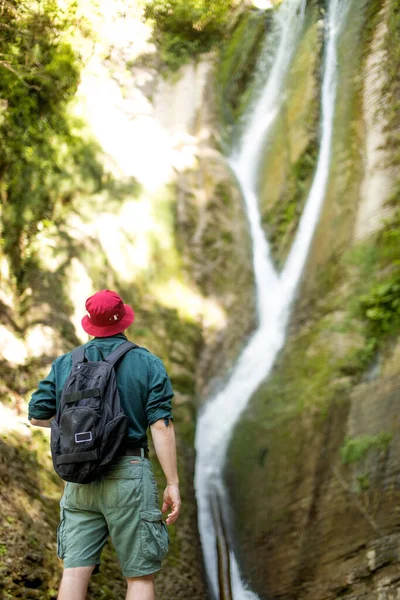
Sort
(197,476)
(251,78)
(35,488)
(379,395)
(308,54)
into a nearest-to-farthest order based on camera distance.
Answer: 1. (35,488)
2. (379,395)
3. (197,476)
4. (308,54)
5. (251,78)

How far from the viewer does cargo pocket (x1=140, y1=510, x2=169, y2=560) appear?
278 cm

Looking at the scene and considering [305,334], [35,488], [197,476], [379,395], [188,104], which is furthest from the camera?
[188,104]

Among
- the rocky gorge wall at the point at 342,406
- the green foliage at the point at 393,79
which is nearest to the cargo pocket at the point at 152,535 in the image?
the rocky gorge wall at the point at 342,406

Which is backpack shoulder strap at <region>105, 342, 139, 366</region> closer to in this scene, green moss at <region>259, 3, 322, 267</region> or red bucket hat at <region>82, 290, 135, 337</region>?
red bucket hat at <region>82, 290, 135, 337</region>

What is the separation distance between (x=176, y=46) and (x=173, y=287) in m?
7.69

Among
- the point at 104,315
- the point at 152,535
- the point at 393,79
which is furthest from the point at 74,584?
the point at 393,79

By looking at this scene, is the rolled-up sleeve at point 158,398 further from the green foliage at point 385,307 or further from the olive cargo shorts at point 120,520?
the green foliage at point 385,307

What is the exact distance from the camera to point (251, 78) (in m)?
14.7

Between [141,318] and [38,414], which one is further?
[141,318]

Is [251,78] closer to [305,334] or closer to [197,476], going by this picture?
[305,334]

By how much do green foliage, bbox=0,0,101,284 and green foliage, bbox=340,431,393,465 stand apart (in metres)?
4.21

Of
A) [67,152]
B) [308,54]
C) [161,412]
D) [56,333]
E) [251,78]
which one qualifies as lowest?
[161,412]

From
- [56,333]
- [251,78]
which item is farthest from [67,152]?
[251,78]

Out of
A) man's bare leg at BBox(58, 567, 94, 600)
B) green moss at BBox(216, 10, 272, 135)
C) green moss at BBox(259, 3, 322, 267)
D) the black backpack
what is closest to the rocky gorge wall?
green moss at BBox(259, 3, 322, 267)
